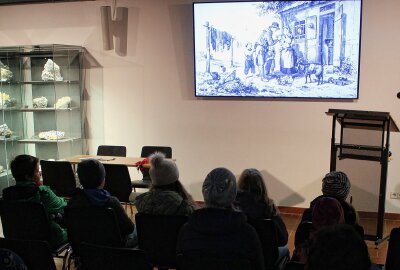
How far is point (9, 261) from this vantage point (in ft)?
7.53

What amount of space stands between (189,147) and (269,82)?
1.39 m

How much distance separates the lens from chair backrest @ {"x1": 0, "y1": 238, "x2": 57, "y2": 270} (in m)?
2.39

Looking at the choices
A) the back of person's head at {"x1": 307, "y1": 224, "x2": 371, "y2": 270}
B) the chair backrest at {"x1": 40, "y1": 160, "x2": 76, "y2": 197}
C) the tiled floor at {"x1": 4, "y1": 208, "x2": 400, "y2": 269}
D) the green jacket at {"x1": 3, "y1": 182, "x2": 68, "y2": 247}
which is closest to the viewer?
the back of person's head at {"x1": 307, "y1": 224, "x2": 371, "y2": 270}

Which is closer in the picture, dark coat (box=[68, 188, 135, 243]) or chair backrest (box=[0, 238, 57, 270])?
chair backrest (box=[0, 238, 57, 270])

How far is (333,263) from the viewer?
5.24ft

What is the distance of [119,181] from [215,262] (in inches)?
107

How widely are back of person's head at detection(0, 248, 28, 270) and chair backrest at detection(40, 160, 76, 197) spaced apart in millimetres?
2530

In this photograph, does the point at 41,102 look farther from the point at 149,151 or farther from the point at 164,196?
the point at 164,196

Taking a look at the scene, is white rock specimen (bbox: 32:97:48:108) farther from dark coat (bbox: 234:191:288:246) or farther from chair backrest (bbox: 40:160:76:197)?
dark coat (bbox: 234:191:288:246)

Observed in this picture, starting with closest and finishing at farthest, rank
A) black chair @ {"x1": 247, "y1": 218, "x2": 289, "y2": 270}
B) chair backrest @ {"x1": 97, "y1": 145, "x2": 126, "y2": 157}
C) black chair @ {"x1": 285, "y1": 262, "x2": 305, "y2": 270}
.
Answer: black chair @ {"x1": 285, "y1": 262, "x2": 305, "y2": 270} → black chair @ {"x1": 247, "y1": 218, "x2": 289, "y2": 270} → chair backrest @ {"x1": 97, "y1": 145, "x2": 126, "y2": 157}

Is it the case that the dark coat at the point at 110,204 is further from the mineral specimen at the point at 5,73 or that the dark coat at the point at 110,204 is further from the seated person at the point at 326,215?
the mineral specimen at the point at 5,73

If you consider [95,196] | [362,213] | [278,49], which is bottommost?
[362,213]

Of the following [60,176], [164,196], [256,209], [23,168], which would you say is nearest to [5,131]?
[60,176]

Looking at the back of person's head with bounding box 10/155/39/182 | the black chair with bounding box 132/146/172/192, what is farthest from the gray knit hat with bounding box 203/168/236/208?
the black chair with bounding box 132/146/172/192
